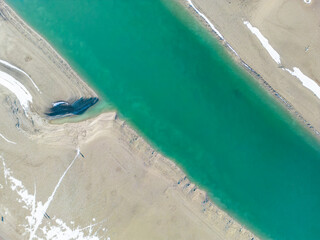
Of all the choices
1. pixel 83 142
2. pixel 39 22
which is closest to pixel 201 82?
pixel 83 142

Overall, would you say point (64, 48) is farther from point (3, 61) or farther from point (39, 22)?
point (3, 61)

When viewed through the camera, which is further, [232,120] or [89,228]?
[232,120]

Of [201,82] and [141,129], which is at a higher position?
[201,82]

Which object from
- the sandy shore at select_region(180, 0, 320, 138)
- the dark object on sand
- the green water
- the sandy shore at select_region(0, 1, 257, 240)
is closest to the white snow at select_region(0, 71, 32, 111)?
the sandy shore at select_region(0, 1, 257, 240)

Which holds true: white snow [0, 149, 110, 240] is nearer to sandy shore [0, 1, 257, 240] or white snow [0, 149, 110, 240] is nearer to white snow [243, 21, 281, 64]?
sandy shore [0, 1, 257, 240]

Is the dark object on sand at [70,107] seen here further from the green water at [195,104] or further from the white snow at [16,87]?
the white snow at [16,87]

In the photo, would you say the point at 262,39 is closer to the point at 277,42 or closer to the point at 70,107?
the point at 277,42
